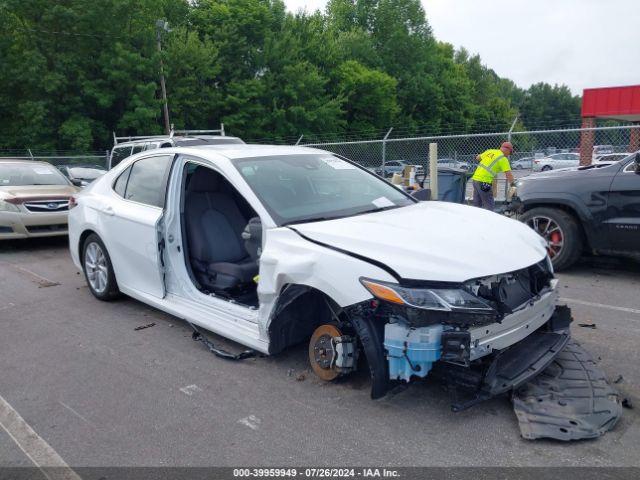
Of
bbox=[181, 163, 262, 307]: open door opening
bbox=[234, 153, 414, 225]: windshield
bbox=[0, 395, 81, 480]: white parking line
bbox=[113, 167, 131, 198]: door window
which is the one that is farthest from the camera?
bbox=[113, 167, 131, 198]: door window

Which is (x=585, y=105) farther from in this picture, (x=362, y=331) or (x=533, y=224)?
(x=362, y=331)

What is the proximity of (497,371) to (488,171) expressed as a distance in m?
6.72

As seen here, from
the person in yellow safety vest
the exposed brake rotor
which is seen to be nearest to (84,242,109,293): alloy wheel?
the exposed brake rotor

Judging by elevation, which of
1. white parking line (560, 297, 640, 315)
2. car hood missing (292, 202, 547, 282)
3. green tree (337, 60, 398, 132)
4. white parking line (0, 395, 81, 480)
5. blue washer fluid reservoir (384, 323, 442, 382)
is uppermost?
green tree (337, 60, 398, 132)

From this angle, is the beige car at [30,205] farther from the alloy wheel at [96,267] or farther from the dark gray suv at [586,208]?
the dark gray suv at [586,208]

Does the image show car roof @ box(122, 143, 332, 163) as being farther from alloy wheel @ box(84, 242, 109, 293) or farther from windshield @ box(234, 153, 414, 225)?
alloy wheel @ box(84, 242, 109, 293)

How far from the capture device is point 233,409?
341cm

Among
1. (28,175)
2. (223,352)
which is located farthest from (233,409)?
(28,175)

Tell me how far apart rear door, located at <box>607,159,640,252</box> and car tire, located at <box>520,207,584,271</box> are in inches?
16.1

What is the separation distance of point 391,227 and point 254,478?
1.76m

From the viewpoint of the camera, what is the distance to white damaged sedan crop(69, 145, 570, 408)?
3.04 metres

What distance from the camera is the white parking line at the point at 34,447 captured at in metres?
2.80

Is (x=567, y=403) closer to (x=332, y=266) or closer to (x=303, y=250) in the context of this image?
(x=332, y=266)

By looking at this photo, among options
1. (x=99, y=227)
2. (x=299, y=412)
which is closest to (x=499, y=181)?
(x=99, y=227)
